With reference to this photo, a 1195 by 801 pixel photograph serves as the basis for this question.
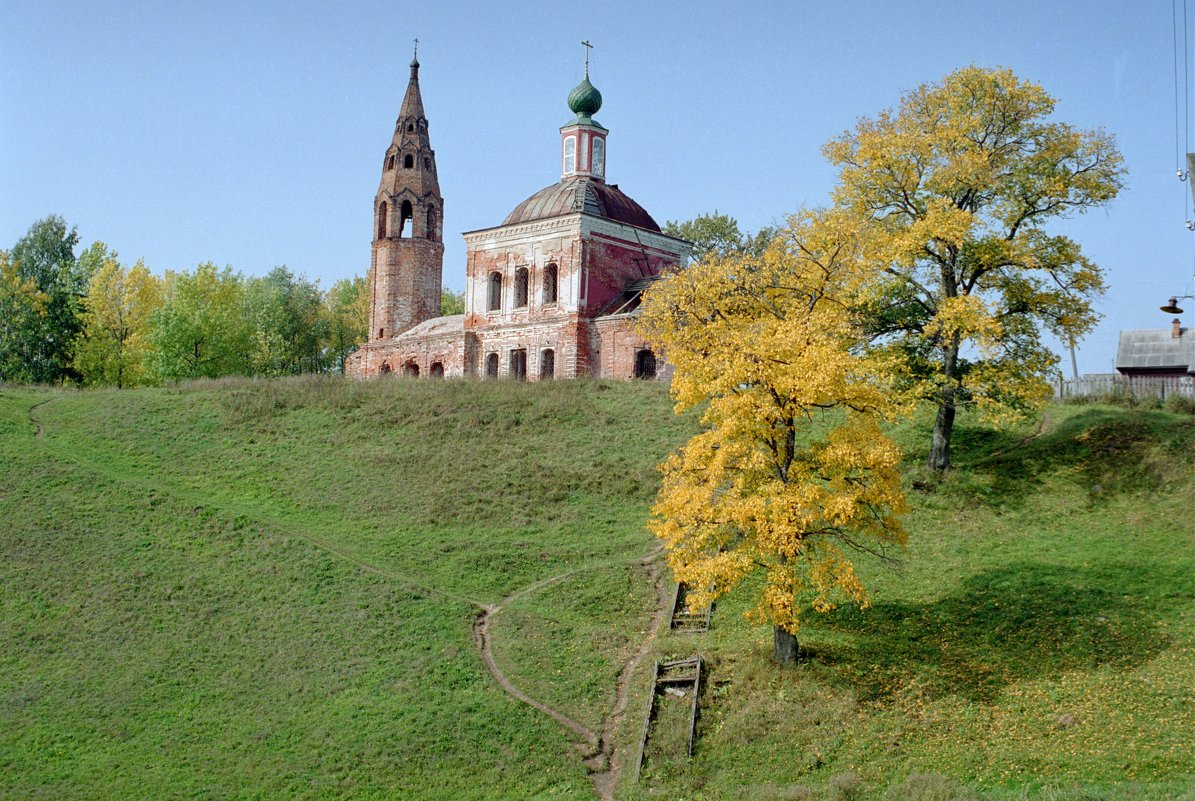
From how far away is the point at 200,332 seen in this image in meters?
51.8

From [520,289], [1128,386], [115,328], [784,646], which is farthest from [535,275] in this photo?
[784,646]

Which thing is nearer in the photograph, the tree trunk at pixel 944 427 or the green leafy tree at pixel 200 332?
the tree trunk at pixel 944 427

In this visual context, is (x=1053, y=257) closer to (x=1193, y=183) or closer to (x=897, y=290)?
(x=897, y=290)

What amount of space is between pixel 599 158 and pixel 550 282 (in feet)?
20.4

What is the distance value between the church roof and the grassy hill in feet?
40.9

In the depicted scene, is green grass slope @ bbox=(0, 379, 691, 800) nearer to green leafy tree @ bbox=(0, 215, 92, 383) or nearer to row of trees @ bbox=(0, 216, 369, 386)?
row of trees @ bbox=(0, 216, 369, 386)

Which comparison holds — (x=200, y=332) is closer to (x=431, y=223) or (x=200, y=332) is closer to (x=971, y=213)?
(x=431, y=223)

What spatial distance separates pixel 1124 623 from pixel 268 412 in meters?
26.8

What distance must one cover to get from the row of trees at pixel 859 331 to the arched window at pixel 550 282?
1413 cm

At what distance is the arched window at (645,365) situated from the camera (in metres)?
39.3

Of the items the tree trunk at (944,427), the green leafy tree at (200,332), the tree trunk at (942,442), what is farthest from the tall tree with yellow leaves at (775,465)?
the green leafy tree at (200,332)

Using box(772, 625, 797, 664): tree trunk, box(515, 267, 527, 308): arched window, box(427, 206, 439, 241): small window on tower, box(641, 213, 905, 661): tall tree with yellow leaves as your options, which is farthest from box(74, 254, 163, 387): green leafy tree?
A: box(772, 625, 797, 664): tree trunk

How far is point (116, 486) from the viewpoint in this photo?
28.0m

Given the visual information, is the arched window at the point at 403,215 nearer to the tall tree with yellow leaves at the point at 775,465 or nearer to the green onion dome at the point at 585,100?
the green onion dome at the point at 585,100
